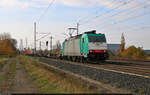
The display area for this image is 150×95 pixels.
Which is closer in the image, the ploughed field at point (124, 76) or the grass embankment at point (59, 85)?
the grass embankment at point (59, 85)

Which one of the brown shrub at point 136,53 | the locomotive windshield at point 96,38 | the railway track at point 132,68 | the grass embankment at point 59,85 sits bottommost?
the grass embankment at point 59,85

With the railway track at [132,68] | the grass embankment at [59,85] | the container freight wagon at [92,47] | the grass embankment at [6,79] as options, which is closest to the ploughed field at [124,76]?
the railway track at [132,68]

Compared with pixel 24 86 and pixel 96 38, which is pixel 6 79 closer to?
pixel 24 86

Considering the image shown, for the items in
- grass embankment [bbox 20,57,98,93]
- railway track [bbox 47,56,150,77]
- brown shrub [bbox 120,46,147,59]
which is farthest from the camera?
brown shrub [bbox 120,46,147,59]

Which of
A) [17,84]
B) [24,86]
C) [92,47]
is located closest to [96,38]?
[92,47]

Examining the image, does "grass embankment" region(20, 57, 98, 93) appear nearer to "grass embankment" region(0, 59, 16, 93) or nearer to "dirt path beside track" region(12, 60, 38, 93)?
"dirt path beside track" region(12, 60, 38, 93)

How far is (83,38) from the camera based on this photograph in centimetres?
2812

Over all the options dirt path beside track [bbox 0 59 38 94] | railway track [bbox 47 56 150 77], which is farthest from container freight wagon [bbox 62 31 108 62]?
dirt path beside track [bbox 0 59 38 94]

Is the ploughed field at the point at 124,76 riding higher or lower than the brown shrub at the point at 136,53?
lower

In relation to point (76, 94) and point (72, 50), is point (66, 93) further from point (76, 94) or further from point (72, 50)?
point (72, 50)

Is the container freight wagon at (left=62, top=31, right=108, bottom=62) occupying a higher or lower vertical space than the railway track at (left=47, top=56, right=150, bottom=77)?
higher

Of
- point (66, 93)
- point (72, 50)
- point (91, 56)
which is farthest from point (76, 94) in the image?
point (72, 50)

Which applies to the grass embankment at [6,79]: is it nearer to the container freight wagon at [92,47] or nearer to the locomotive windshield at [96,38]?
the container freight wagon at [92,47]

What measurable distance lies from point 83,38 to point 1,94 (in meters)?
20.1
